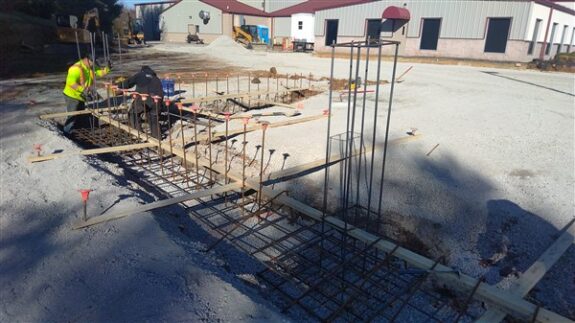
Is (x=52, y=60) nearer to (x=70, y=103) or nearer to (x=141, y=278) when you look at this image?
(x=70, y=103)

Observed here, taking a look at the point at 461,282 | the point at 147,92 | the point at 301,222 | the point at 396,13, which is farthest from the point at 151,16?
the point at 461,282

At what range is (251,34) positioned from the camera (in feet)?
127

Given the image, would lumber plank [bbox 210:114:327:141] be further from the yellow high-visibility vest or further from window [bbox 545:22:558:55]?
window [bbox 545:22:558:55]

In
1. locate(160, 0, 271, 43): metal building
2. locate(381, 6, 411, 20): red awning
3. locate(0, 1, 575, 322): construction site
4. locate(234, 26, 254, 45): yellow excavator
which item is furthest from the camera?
locate(160, 0, 271, 43): metal building

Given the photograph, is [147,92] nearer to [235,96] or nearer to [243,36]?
[235,96]

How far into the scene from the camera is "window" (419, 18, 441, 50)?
23311 mm

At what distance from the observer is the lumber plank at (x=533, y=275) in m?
2.93

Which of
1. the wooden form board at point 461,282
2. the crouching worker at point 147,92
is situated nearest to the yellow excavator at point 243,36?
the crouching worker at point 147,92

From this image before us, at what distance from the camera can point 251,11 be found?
133ft

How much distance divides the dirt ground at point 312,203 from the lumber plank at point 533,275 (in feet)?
1.20

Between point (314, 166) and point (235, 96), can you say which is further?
point (235, 96)

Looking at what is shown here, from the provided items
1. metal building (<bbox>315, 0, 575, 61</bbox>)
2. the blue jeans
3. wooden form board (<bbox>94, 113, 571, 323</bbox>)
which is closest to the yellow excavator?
metal building (<bbox>315, 0, 575, 61</bbox>)

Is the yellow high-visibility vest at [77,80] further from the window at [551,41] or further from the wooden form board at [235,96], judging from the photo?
the window at [551,41]

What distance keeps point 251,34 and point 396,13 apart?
18.8 metres
